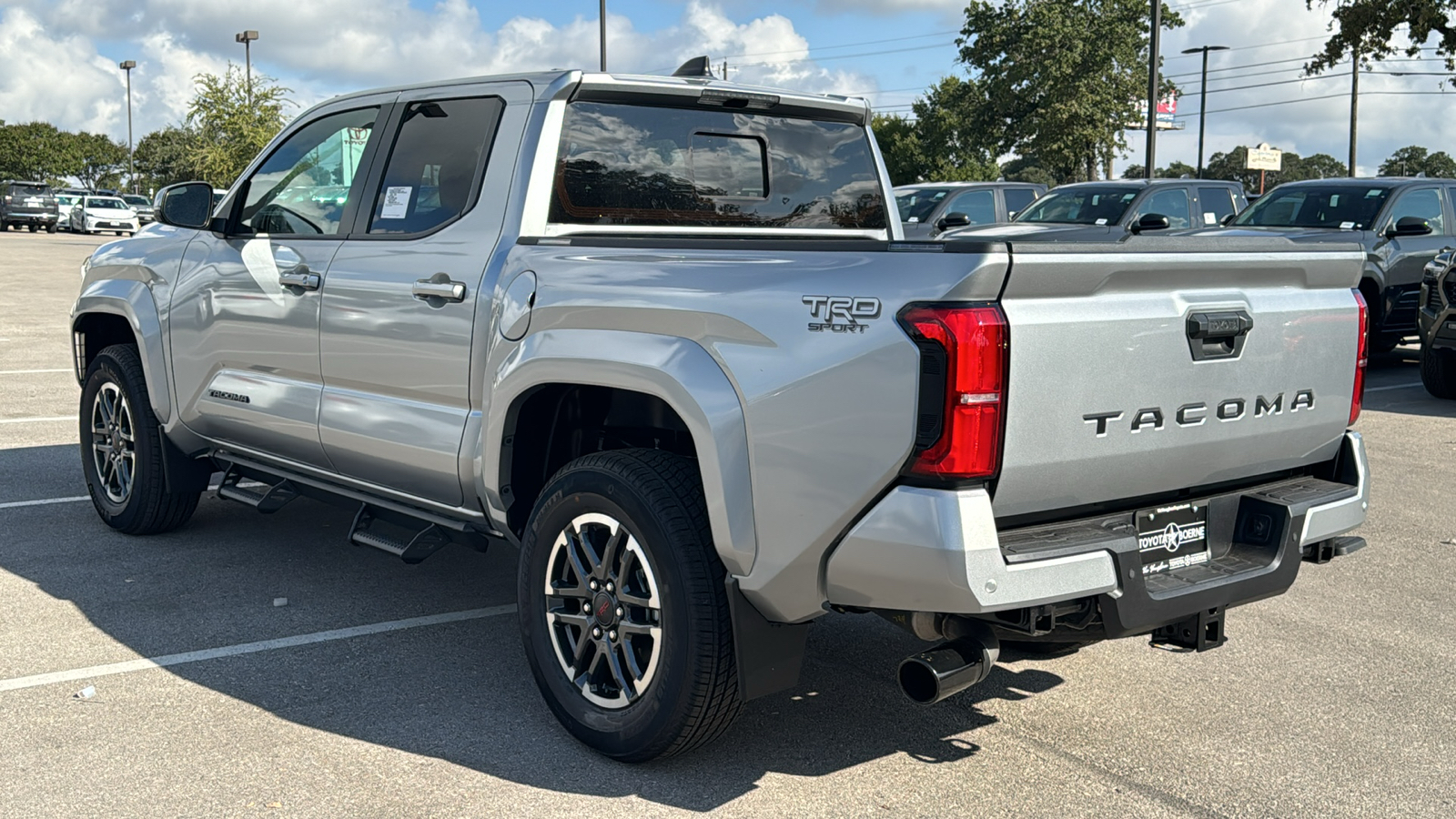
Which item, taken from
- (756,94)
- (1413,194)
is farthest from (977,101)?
(756,94)

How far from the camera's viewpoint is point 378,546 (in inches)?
186

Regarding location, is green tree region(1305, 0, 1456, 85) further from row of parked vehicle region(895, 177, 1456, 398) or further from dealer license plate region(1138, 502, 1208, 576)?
dealer license plate region(1138, 502, 1208, 576)

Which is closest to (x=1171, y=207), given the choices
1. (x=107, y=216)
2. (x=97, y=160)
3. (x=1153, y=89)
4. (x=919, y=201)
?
(x=919, y=201)

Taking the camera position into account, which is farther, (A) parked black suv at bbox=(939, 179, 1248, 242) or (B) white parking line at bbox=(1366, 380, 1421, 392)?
(A) parked black suv at bbox=(939, 179, 1248, 242)

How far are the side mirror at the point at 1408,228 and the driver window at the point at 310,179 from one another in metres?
10.9

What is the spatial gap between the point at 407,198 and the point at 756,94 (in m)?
1.32

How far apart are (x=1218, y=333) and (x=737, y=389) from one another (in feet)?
4.13

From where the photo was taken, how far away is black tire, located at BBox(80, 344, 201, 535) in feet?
20.0

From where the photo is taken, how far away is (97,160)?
92.2m

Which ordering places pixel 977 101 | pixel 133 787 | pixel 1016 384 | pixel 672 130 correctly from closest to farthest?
pixel 1016 384 → pixel 133 787 → pixel 672 130 → pixel 977 101

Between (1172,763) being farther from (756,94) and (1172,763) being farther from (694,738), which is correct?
(756,94)

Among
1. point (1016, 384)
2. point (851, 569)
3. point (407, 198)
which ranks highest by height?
point (407, 198)

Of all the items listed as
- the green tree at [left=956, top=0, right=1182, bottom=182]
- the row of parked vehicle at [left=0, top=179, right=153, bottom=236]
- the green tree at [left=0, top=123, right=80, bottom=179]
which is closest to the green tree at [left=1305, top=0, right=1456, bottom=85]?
the green tree at [left=956, top=0, right=1182, bottom=182]

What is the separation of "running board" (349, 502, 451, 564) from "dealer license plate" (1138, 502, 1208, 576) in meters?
2.38
